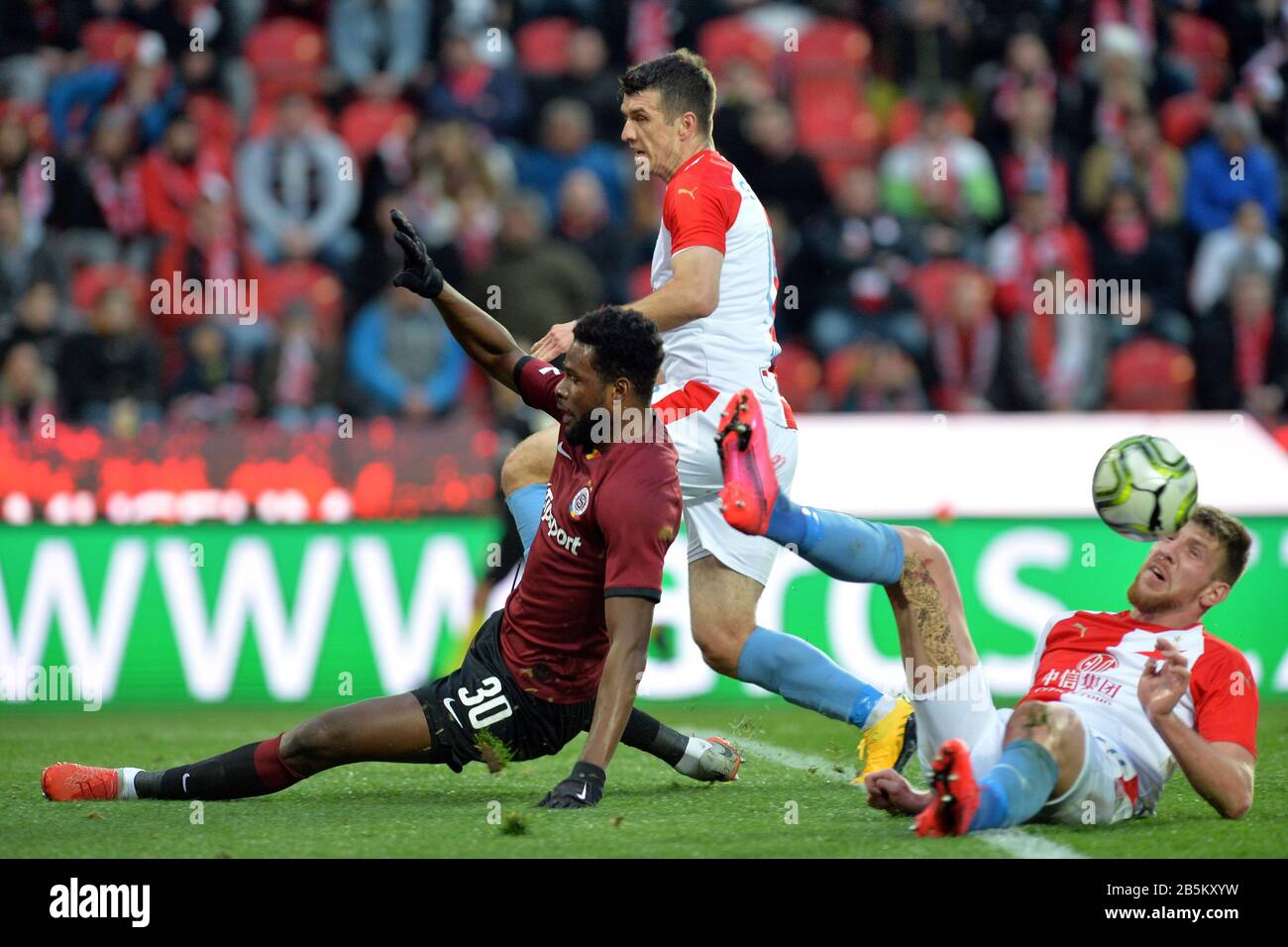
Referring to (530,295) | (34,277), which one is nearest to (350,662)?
(530,295)

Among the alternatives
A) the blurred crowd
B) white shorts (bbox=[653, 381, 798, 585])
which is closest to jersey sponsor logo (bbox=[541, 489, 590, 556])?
white shorts (bbox=[653, 381, 798, 585])

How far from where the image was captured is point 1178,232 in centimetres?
1239

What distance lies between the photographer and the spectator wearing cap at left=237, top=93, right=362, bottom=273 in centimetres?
1191

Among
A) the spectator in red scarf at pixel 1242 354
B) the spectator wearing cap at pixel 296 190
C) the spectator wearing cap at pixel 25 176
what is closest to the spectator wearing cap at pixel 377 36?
the spectator wearing cap at pixel 296 190

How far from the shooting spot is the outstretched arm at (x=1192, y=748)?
4648 mm

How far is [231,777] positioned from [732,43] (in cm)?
871

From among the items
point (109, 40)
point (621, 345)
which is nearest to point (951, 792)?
point (621, 345)

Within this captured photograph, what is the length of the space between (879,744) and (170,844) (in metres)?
2.24

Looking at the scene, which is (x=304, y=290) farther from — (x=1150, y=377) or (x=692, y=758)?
(x=692, y=758)

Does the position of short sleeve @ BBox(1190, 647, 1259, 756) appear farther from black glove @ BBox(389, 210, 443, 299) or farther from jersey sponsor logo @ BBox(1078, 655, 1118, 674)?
black glove @ BBox(389, 210, 443, 299)

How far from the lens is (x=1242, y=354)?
11430 millimetres

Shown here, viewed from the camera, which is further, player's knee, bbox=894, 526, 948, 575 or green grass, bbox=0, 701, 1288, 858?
player's knee, bbox=894, 526, 948, 575

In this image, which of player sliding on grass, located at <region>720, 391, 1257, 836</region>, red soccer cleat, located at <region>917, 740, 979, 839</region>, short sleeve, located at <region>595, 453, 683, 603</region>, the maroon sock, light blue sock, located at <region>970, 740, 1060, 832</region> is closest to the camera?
red soccer cleat, located at <region>917, 740, 979, 839</region>

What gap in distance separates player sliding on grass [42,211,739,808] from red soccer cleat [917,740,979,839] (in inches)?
36.7
